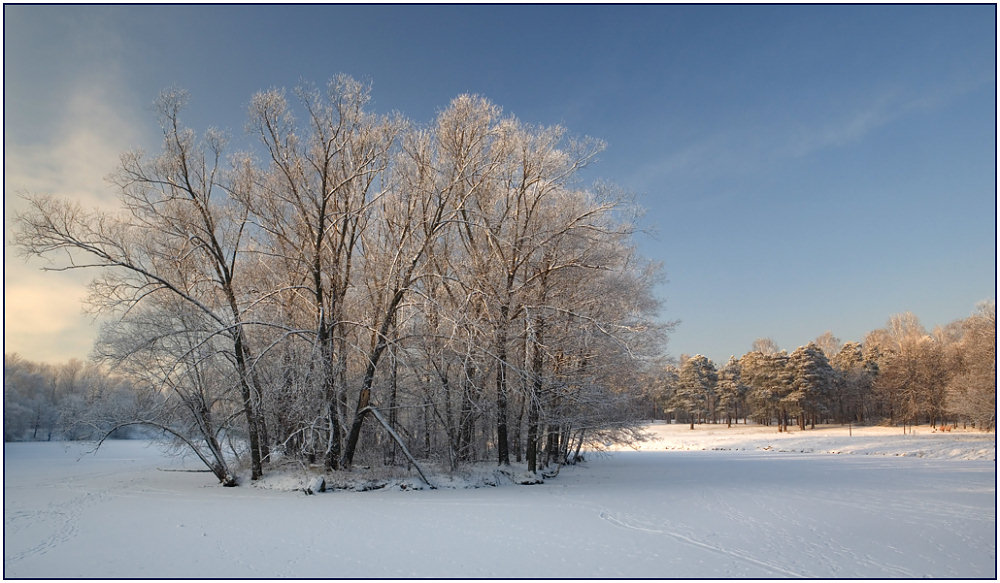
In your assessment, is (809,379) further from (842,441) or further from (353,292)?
(353,292)

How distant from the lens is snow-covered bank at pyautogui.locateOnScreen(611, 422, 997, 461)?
32.8 meters

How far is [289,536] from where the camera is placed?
963 cm

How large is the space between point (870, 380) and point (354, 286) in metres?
57.5

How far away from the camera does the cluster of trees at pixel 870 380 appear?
36.3m

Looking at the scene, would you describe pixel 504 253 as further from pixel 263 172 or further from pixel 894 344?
pixel 894 344

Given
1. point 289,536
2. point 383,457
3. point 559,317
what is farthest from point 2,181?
point 559,317

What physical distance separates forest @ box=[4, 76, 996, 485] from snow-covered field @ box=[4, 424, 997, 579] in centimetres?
216

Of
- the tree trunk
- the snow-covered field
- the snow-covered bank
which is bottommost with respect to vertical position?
the snow-covered bank

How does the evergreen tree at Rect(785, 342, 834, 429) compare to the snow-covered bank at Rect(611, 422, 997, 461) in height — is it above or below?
above

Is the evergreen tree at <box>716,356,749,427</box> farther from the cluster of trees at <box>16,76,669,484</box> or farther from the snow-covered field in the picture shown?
the cluster of trees at <box>16,76,669,484</box>

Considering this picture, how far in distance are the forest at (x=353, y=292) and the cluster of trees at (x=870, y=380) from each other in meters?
20.1

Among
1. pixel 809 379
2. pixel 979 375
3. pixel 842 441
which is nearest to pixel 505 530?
pixel 979 375

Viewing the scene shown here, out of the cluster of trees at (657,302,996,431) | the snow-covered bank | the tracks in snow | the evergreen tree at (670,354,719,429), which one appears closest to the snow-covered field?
the tracks in snow

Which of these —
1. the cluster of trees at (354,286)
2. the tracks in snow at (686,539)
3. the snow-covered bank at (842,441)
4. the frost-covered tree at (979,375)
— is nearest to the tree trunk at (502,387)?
the cluster of trees at (354,286)
